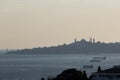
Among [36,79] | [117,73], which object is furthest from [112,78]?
[36,79]

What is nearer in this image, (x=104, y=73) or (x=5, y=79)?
(x=104, y=73)

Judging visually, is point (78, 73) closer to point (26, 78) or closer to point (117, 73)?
point (117, 73)

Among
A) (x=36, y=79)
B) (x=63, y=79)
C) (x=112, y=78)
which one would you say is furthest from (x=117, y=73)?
(x=36, y=79)

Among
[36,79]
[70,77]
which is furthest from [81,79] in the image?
[36,79]

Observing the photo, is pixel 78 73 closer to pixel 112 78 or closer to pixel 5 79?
pixel 112 78

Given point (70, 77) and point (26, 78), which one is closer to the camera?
point (70, 77)

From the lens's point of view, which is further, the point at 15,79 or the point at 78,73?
the point at 15,79

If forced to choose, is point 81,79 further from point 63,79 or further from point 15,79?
point 15,79
